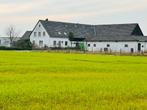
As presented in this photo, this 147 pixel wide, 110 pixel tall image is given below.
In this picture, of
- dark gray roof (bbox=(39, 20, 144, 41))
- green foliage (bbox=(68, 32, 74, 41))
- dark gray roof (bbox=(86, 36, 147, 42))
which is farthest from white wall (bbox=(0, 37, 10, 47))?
dark gray roof (bbox=(86, 36, 147, 42))

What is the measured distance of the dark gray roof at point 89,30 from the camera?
104m

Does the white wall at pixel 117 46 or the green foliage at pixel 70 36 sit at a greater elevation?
the green foliage at pixel 70 36

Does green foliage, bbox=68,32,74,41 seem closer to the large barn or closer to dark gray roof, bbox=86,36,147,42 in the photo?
the large barn

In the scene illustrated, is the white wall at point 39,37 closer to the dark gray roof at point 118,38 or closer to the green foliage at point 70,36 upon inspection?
the green foliage at point 70,36

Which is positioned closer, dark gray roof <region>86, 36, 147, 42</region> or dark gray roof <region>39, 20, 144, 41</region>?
dark gray roof <region>86, 36, 147, 42</region>

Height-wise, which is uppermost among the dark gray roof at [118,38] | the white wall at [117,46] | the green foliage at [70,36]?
the green foliage at [70,36]

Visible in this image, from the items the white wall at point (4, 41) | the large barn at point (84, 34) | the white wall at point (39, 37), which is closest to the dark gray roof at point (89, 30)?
the large barn at point (84, 34)

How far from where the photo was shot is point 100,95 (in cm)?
1406

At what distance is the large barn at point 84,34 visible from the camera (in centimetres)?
9875

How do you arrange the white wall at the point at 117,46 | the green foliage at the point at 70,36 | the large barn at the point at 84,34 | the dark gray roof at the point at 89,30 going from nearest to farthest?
the white wall at the point at 117,46, the large barn at the point at 84,34, the green foliage at the point at 70,36, the dark gray roof at the point at 89,30

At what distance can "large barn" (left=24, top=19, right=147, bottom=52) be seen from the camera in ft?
324

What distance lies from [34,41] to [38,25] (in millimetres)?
4227

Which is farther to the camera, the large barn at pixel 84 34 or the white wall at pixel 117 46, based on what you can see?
the large barn at pixel 84 34

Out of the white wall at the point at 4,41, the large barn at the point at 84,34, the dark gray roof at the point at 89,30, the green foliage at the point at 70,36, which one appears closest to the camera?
the large barn at the point at 84,34
